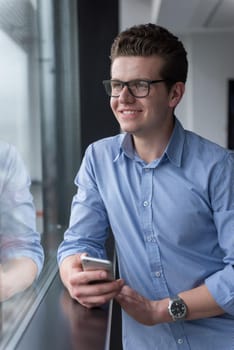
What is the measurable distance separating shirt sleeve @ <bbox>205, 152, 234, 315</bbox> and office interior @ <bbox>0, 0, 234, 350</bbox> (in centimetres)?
27

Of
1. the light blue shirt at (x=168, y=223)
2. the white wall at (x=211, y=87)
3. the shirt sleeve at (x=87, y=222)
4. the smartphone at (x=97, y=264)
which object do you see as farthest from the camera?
the white wall at (x=211, y=87)

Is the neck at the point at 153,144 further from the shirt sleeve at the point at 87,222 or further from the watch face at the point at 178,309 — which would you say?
the watch face at the point at 178,309

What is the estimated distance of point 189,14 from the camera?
15.1ft

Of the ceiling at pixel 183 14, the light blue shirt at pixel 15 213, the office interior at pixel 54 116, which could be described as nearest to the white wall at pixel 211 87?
the ceiling at pixel 183 14

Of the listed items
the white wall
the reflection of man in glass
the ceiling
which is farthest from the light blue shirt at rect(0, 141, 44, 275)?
the white wall

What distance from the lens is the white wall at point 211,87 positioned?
609 centimetres

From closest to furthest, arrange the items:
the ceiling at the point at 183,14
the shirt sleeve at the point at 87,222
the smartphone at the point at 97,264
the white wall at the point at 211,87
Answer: the smartphone at the point at 97,264
the shirt sleeve at the point at 87,222
the ceiling at the point at 183,14
the white wall at the point at 211,87

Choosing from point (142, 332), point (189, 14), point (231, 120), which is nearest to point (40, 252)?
point (142, 332)

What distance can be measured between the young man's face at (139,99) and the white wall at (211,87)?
17.2 ft

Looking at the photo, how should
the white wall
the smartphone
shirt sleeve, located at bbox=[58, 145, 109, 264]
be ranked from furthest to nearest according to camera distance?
the white wall, shirt sleeve, located at bbox=[58, 145, 109, 264], the smartphone

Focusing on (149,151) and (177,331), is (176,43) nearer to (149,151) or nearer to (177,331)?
(149,151)

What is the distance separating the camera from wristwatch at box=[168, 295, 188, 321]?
91cm

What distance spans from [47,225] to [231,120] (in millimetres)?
4743

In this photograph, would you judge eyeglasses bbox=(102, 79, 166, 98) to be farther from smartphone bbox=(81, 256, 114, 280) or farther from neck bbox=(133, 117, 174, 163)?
smartphone bbox=(81, 256, 114, 280)
